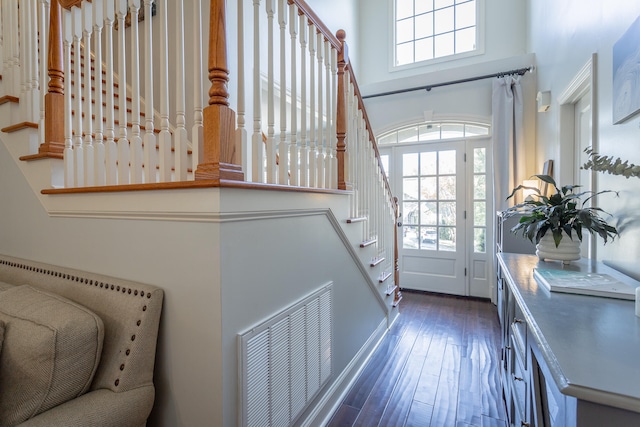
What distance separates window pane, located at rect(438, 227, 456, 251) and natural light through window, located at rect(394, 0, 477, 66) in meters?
2.41

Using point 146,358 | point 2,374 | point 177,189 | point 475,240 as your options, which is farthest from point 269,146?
point 475,240

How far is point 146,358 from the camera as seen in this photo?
1122mm

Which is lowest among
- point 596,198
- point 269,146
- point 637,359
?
point 637,359

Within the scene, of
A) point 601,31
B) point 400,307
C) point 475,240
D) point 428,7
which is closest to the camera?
point 601,31

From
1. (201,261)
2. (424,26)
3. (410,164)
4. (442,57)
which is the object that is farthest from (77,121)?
(424,26)

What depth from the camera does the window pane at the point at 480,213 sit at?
376 cm

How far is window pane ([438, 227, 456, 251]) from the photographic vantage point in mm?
3928

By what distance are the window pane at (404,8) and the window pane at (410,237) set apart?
315cm

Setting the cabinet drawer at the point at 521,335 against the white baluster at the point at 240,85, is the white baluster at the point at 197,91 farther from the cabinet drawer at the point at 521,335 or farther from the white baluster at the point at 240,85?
the cabinet drawer at the point at 521,335

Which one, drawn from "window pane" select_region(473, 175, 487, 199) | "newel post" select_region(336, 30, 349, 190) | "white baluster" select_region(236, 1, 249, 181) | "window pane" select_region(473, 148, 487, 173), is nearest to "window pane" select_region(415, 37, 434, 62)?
"window pane" select_region(473, 148, 487, 173)

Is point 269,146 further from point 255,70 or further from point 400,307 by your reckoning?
point 400,307

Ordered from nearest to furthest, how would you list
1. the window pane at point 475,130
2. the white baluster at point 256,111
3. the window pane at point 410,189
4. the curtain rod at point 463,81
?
the white baluster at point 256,111, the curtain rod at point 463,81, the window pane at point 475,130, the window pane at point 410,189

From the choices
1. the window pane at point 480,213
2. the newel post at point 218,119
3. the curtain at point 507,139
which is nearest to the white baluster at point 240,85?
the newel post at point 218,119

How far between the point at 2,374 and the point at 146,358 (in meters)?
0.43
